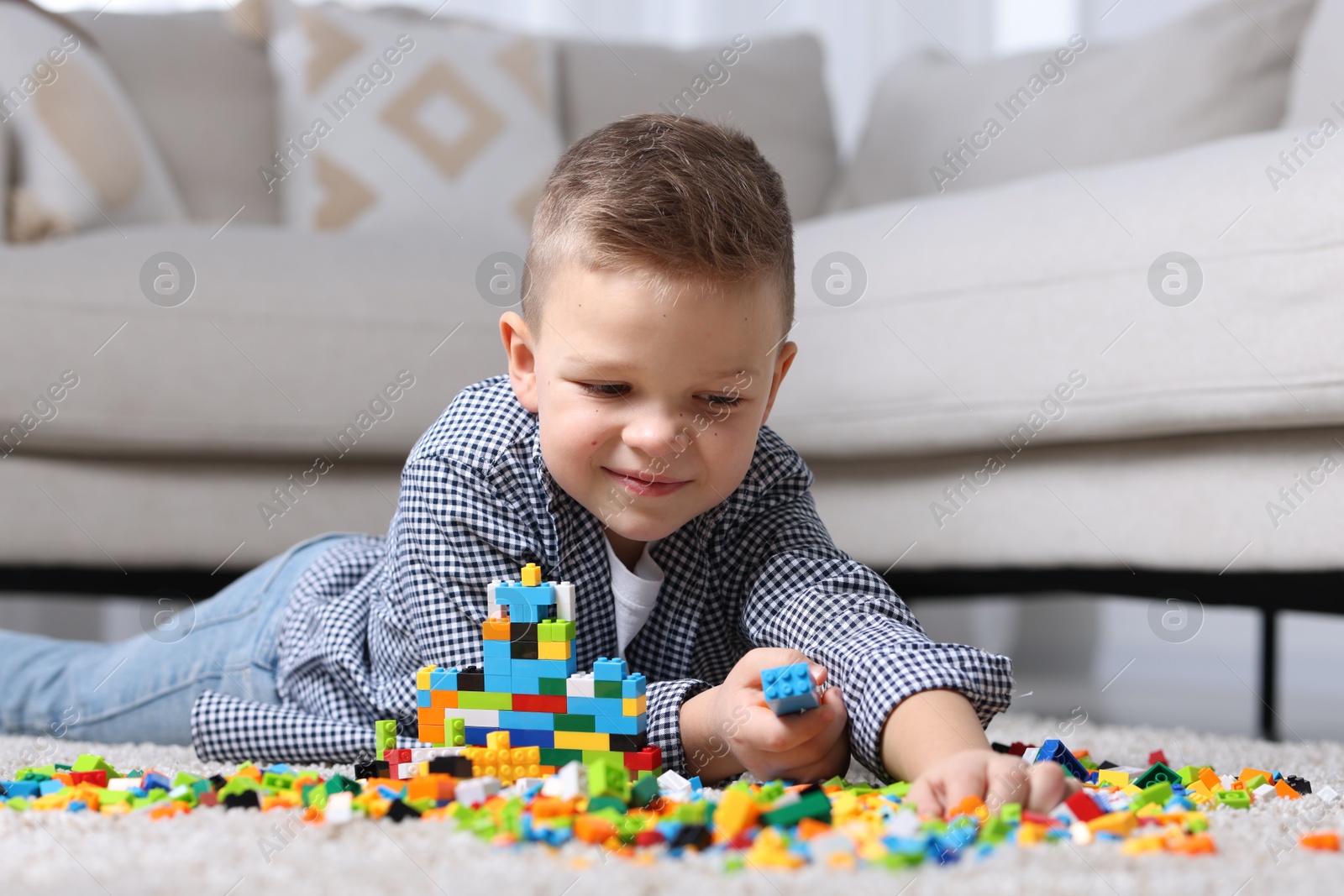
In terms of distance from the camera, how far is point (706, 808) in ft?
2.21

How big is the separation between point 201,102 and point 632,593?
1628 millimetres

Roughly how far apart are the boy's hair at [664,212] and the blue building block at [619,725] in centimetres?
29

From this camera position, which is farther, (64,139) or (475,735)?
(64,139)

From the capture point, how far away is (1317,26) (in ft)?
5.61

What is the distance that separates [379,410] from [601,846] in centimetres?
101

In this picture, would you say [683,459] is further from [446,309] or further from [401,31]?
[401,31]

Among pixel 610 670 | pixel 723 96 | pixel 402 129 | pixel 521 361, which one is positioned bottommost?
pixel 610 670

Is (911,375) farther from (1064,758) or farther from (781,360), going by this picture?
(1064,758)

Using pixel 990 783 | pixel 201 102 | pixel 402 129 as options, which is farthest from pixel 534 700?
pixel 201 102

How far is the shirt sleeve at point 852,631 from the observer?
0.82 meters

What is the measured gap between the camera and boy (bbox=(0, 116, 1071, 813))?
0.83 metres

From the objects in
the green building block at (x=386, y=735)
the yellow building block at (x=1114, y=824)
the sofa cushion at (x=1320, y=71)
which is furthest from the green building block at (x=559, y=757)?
the sofa cushion at (x=1320, y=71)

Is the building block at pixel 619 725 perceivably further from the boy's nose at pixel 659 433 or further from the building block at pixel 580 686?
the boy's nose at pixel 659 433

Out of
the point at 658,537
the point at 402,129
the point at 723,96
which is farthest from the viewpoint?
the point at 723,96
